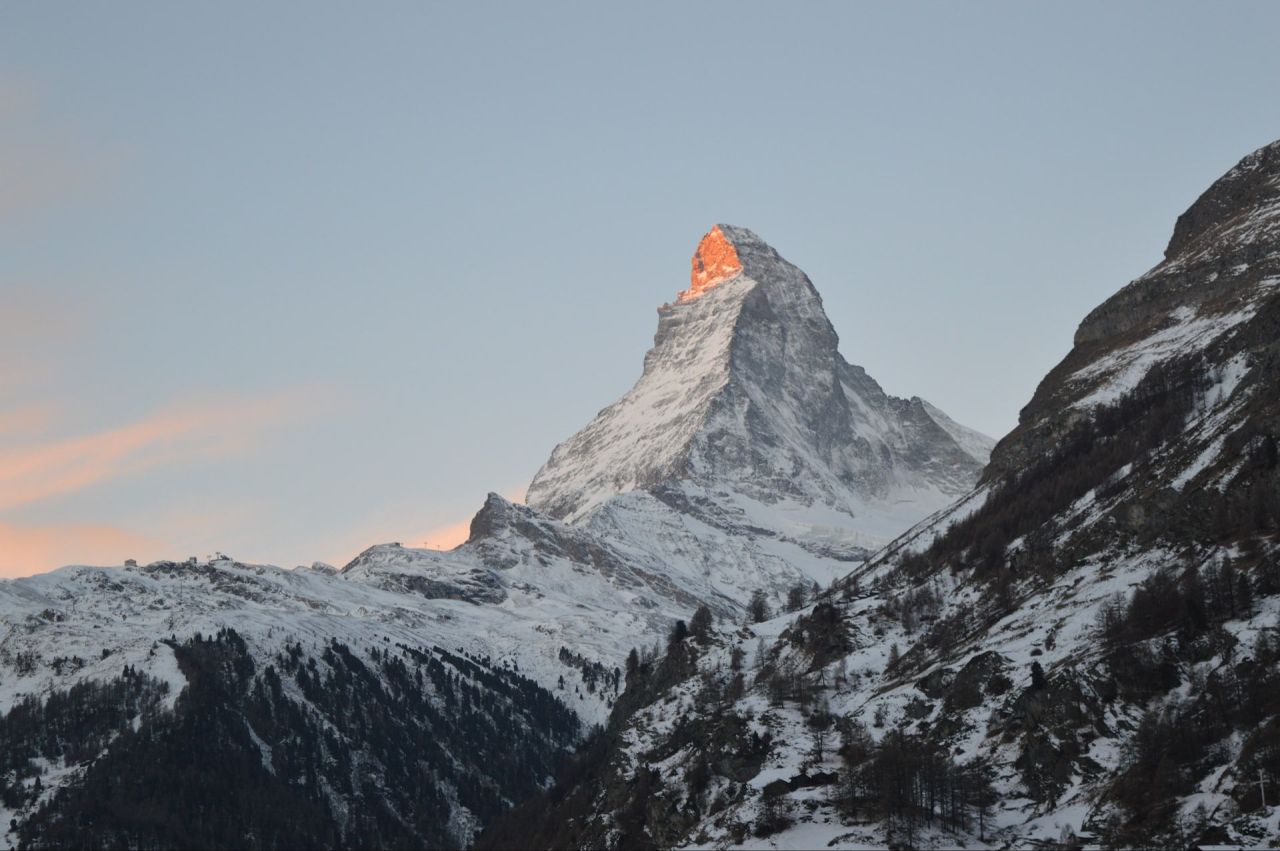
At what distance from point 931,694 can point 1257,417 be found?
49.5m

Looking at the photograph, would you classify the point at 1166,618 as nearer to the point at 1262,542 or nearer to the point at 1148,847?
the point at 1262,542

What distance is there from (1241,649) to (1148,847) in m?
30.5

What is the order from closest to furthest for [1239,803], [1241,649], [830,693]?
[1239,803] < [1241,649] < [830,693]

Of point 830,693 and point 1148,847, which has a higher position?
Result: point 830,693

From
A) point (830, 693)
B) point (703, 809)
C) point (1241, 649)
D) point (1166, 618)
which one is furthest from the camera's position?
point (830, 693)

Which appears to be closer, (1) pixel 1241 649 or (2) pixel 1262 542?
(1) pixel 1241 649

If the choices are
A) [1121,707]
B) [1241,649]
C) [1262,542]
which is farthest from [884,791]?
[1262,542]

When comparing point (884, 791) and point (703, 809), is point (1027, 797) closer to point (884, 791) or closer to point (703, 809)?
point (884, 791)

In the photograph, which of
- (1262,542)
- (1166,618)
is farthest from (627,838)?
(1262,542)

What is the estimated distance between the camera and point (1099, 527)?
652 ft

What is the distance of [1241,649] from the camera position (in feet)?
447

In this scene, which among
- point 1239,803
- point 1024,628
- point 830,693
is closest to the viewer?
point 1239,803

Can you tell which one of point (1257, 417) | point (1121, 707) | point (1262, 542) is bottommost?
point (1121, 707)

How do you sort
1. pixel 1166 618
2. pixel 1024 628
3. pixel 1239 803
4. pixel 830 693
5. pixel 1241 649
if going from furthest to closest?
1. pixel 830 693
2. pixel 1024 628
3. pixel 1166 618
4. pixel 1241 649
5. pixel 1239 803
